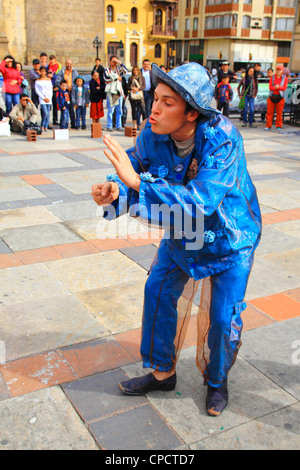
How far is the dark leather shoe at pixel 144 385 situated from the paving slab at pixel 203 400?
1.8 inches

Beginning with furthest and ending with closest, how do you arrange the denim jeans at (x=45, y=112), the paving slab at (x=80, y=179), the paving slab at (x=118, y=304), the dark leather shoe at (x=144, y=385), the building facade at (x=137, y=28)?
the building facade at (x=137, y=28)
the denim jeans at (x=45, y=112)
the paving slab at (x=80, y=179)
the paving slab at (x=118, y=304)
the dark leather shoe at (x=144, y=385)

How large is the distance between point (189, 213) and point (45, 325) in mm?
1906

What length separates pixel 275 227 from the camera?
5.81 meters

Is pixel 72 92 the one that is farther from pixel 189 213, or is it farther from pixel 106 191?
pixel 189 213

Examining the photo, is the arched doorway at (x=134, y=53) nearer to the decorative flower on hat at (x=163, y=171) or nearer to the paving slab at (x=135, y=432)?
the decorative flower on hat at (x=163, y=171)

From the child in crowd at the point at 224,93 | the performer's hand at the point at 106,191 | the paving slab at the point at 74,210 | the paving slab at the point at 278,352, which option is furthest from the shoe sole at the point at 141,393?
the child in crowd at the point at 224,93

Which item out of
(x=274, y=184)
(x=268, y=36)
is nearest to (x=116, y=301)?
(x=274, y=184)

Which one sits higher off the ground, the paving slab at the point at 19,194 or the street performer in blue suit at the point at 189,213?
the street performer in blue suit at the point at 189,213

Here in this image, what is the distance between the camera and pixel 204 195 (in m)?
2.04

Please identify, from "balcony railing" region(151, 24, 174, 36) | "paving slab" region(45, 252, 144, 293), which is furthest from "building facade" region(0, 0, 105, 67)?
"balcony railing" region(151, 24, 174, 36)

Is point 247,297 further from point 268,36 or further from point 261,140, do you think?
point 268,36

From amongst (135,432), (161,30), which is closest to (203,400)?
(135,432)

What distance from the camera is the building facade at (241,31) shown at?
185ft
